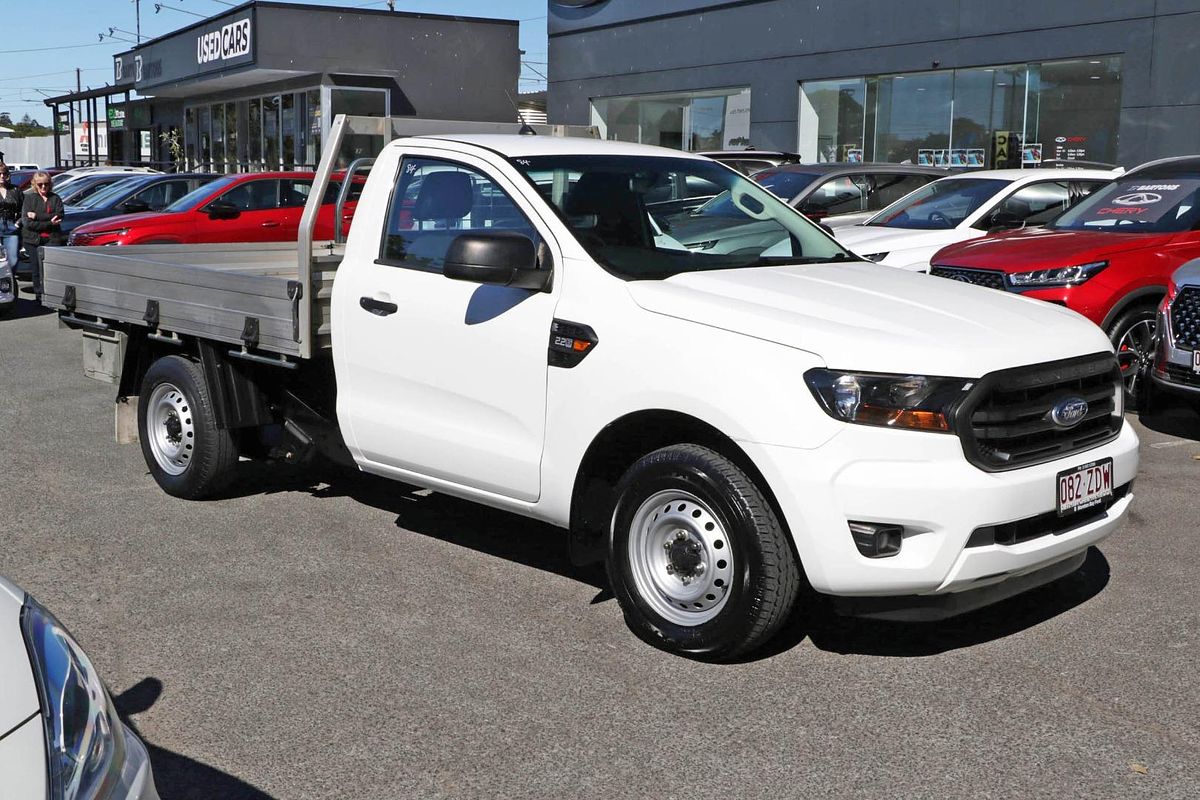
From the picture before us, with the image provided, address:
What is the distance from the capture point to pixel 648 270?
5.04 m

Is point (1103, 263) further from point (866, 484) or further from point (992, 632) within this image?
point (866, 484)

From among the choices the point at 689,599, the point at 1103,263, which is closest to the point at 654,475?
the point at 689,599

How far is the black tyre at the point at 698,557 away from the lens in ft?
14.4

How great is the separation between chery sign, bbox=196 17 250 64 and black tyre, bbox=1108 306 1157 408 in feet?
94.0

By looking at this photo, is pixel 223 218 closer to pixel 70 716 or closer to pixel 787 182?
pixel 787 182

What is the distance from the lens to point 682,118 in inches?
1097

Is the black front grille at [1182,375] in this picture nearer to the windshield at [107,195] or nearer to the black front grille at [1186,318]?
the black front grille at [1186,318]

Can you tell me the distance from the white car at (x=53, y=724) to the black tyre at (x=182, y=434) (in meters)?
4.13

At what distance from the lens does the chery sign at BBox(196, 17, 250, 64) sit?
110 ft

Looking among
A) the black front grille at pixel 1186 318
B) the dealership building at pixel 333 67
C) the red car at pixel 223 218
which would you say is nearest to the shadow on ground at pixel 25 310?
the red car at pixel 223 218

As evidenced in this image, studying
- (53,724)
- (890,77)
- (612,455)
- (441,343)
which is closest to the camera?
(53,724)

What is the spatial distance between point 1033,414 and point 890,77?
20.1 meters

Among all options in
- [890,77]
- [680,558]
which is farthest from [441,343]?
[890,77]

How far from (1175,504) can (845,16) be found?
18446mm
